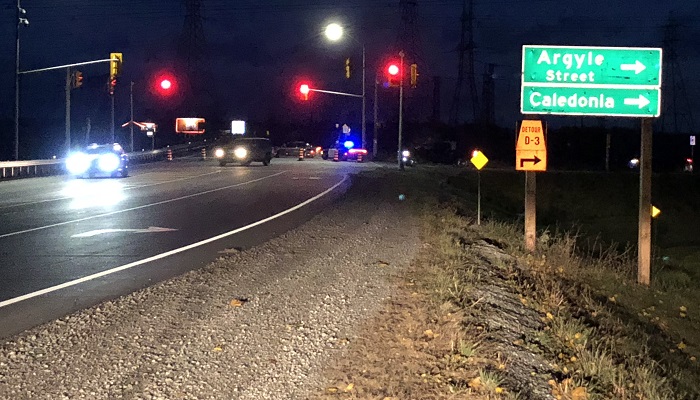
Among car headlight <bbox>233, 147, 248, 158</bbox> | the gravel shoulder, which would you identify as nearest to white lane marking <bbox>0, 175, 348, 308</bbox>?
the gravel shoulder

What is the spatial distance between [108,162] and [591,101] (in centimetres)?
2871

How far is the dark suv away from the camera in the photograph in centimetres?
5162

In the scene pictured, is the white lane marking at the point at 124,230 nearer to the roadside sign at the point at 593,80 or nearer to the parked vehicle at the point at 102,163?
the roadside sign at the point at 593,80

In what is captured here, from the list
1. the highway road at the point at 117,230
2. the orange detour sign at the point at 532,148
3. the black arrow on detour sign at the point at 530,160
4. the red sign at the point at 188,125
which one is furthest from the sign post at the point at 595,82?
the red sign at the point at 188,125

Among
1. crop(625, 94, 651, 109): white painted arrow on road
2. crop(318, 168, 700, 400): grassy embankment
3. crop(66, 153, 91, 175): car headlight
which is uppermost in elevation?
crop(625, 94, 651, 109): white painted arrow on road

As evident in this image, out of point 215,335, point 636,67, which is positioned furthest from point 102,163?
point 215,335

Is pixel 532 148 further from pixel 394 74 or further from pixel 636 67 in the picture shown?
pixel 394 74

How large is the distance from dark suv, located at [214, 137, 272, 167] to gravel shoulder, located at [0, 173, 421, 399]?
39.1 meters

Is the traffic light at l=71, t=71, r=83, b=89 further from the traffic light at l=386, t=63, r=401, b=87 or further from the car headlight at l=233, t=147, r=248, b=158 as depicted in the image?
the traffic light at l=386, t=63, r=401, b=87

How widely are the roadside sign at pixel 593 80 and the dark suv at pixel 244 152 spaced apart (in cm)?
3814

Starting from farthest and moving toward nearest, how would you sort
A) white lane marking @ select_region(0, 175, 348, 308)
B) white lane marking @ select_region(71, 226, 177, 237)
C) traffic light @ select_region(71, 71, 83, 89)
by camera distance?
traffic light @ select_region(71, 71, 83, 89) < white lane marking @ select_region(71, 226, 177, 237) < white lane marking @ select_region(0, 175, 348, 308)

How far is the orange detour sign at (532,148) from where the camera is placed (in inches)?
601

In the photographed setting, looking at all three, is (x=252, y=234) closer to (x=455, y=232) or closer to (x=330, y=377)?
(x=455, y=232)

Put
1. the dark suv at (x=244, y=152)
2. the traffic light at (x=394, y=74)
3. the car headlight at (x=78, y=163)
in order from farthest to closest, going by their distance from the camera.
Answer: the dark suv at (x=244, y=152)
the traffic light at (x=394, y=74)
the car headlight at (x=78, y=163)
